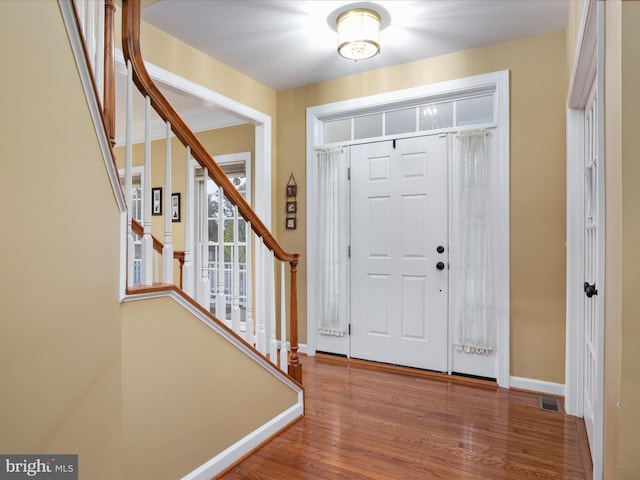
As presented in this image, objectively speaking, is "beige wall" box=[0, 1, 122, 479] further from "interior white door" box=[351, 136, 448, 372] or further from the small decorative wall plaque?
the small decorative wall plaque

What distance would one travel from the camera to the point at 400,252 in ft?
11.5

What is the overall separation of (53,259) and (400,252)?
8.98 feet

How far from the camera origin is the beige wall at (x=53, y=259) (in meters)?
1.13

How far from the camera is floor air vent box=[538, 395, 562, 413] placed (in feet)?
8.77

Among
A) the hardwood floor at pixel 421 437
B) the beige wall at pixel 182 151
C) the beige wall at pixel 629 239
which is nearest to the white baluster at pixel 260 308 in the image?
the hardwood floor at pixel 421 437

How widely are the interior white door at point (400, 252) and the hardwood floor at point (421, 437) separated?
43cm

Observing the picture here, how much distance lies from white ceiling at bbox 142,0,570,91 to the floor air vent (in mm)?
2676

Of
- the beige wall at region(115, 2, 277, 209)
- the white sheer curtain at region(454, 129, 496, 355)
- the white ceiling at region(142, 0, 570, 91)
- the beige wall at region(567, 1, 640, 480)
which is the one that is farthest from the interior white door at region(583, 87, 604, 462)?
the beige wall at region(115, 2, 277, 209)

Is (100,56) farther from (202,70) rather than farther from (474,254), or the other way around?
(474,254)

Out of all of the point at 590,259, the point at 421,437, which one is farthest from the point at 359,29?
the point at 421,437

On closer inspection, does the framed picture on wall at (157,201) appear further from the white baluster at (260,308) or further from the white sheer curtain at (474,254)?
the white sheer curtain at (474,254)

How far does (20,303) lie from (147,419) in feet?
2.36

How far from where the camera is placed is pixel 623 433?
0.96m

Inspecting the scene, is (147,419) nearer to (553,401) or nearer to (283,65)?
(553,401)
